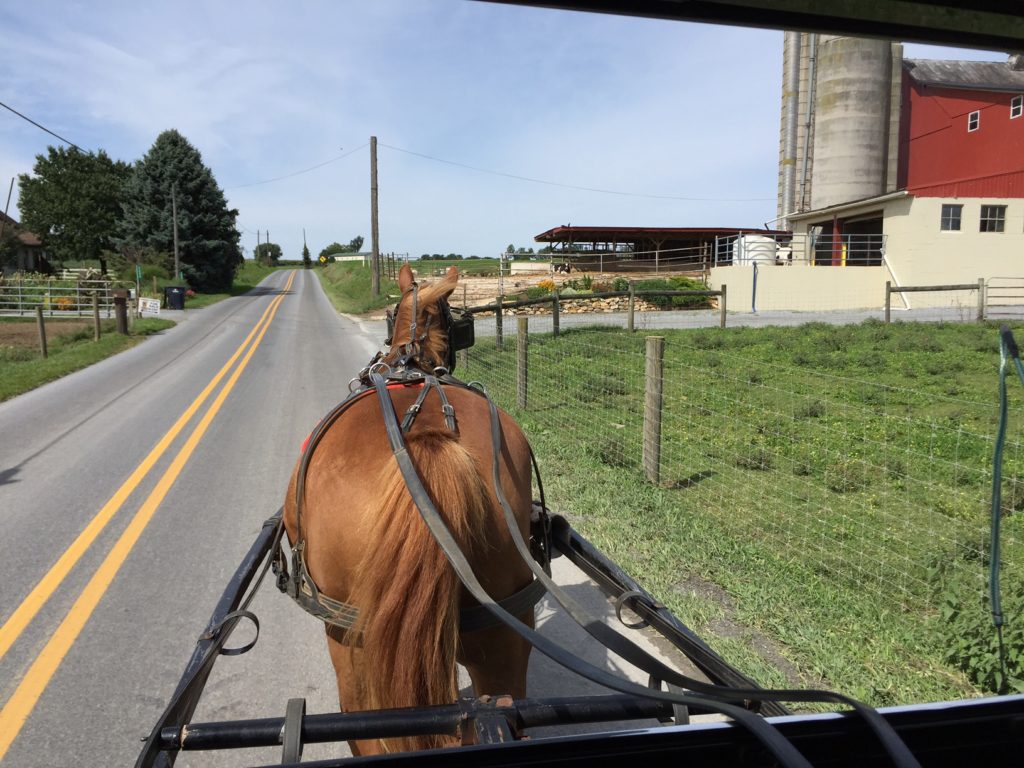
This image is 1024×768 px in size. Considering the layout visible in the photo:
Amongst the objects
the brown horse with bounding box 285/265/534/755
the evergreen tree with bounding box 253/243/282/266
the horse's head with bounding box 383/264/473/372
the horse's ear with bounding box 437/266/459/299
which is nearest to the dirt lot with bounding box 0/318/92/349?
the horse's head with bounding box 383/264/473/372

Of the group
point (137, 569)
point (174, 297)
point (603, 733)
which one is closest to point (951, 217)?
point (137, 569)

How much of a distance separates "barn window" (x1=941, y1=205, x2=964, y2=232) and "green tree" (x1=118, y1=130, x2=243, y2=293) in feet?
A: 143

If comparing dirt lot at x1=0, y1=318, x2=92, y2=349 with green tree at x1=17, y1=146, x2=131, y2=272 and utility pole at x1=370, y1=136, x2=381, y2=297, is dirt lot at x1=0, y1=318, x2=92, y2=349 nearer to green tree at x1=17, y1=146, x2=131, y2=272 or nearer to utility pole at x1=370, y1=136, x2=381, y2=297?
utility pole at x1=370, y1=136, x2=381, y2=297

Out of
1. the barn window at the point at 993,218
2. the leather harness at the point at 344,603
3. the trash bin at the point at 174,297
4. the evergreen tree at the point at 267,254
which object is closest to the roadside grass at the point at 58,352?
the trash bin at the point at 174,297

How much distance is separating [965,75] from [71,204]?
7274cm

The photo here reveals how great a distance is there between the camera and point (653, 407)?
636cm

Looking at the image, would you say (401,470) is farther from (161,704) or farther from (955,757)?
(161,704)

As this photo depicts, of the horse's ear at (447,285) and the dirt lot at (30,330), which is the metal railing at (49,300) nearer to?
the dirt lot at (30,330)

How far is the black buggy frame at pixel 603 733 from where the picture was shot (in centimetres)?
113

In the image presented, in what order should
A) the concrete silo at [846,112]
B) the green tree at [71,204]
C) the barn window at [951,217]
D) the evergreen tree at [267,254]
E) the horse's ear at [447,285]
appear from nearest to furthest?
1. the horse's ear at [447,285]
2. the barn window at [951,217]
3. the concrete silo at [846,112]
4. the green tree at [71,204]
5. the evergreen tree at [267,254]

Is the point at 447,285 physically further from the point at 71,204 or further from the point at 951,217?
the point at 71,204

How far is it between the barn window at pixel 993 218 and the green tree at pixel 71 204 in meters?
67.1

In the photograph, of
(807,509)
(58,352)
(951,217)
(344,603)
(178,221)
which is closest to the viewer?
(344,603)

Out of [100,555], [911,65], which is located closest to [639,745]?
[100,555]
